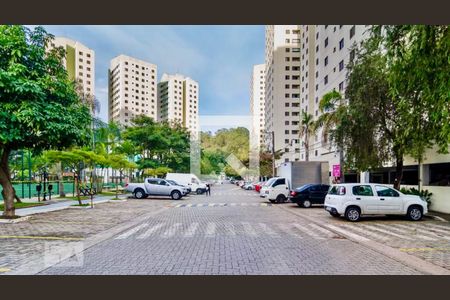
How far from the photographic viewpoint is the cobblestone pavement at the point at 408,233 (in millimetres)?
8570

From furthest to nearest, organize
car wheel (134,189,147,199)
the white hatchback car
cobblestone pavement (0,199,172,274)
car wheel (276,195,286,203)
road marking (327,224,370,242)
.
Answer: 1. car wheel (134,189,147,199)
2. car wheel (276,195,286,203)
3. the white hatchback car
4. road marking (327,224,370,242)
5. cobblestone pavement (0,199,172,274)

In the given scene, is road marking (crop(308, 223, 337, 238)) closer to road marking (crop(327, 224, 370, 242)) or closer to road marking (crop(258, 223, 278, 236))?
road marking (crop(327, 224, 370, 242))

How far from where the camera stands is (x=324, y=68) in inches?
1887

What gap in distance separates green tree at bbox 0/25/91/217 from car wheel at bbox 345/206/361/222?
1228 cm

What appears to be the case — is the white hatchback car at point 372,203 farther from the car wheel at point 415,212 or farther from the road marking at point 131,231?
the road marking at point 131,231

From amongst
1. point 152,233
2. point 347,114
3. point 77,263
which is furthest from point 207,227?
point 347,114

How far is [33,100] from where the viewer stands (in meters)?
13.2

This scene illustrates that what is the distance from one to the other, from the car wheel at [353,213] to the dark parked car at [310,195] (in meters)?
7.16

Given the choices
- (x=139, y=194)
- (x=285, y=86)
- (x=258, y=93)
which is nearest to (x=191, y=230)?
(x=139, y=194)

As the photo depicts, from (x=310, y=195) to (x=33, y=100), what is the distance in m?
16.3

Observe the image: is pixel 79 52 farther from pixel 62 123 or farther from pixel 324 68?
pixel 62 123

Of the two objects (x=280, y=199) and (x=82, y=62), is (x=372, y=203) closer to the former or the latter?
(x=280, y=199)

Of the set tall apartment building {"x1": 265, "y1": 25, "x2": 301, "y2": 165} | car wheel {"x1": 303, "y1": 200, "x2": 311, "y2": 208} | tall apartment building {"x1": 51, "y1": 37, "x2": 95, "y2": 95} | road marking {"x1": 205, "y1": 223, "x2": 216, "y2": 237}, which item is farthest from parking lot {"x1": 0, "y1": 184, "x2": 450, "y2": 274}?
tall apartment building {"x1": 265, "y1": 25, "x2": 301, "y2": 165}

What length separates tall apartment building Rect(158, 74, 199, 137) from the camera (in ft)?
244
